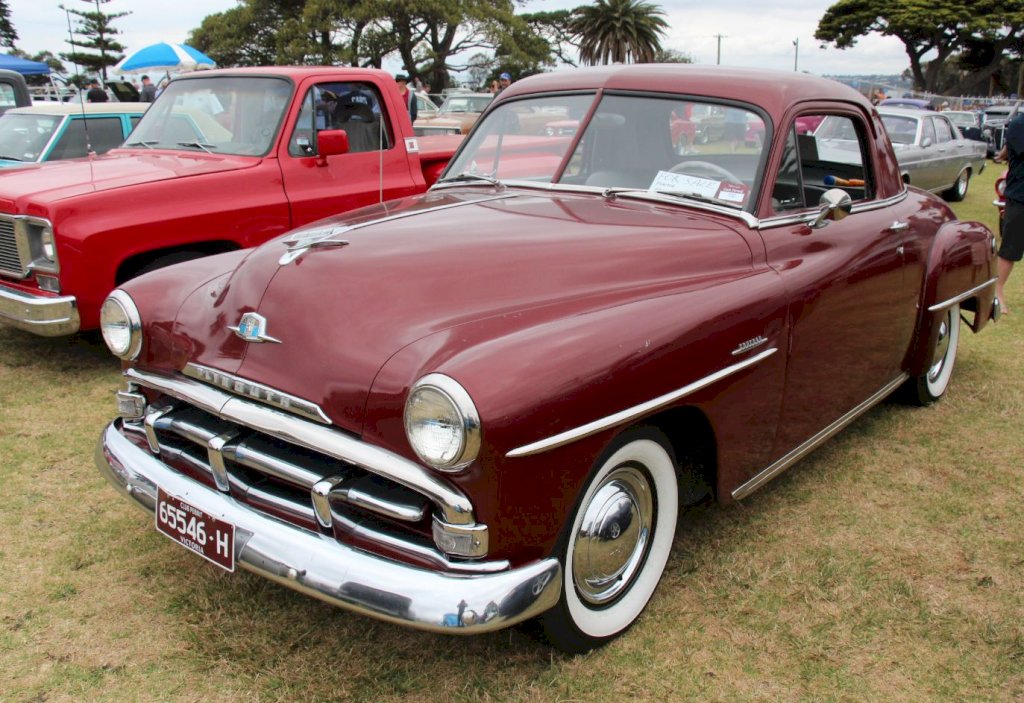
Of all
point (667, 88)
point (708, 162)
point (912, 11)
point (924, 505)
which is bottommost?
point (924, 505)

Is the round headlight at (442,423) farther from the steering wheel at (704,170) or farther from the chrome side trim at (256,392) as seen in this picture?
the steering wheel at (704,170)

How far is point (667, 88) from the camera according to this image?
345 centimetres

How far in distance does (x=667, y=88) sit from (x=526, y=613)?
224 cm

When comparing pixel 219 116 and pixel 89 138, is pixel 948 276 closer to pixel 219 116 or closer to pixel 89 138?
pixel 219 116

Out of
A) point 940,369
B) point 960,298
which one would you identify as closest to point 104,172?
point 960,298

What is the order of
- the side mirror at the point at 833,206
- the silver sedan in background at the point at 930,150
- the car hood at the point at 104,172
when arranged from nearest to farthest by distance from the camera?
the side mirror at the point at 833,206, the car hood at the point at 104,172, the silver sedan in background at the point at 930,150

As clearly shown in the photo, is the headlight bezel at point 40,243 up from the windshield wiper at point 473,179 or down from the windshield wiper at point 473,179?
down

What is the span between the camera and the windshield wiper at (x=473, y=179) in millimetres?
3621

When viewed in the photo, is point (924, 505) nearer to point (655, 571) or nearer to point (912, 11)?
point (655, 571)

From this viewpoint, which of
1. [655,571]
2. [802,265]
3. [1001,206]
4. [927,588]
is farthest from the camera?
[1001,206]

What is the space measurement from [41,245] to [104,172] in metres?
0.65

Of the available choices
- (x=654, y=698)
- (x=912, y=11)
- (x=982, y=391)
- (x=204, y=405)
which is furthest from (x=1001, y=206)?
(x=912, y=11)

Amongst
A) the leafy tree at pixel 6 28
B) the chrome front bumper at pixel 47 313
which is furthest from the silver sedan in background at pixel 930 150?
the leafy tree at pixel 6 28

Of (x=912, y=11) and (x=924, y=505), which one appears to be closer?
(x=924, y=505)
